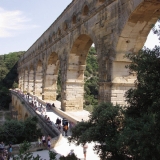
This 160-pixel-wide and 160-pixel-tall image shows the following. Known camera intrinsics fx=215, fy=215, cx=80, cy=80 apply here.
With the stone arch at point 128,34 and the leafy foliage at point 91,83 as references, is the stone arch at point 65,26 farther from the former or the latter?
the leafy foliage at point 91,83

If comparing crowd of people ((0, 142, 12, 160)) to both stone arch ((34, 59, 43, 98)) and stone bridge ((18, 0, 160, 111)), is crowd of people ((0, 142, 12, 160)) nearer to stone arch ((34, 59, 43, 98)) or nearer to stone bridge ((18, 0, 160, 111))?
stone bridge ((18, 0, 160, 111))

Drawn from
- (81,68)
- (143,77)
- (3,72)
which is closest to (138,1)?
(143,77)

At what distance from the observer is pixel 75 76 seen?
50.8 feet

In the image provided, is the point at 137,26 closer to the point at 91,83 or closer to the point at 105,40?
the point at 105,40

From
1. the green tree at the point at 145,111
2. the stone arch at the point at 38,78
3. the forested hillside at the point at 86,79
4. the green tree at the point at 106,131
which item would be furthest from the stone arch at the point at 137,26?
the forested hillside at the point at 86,79

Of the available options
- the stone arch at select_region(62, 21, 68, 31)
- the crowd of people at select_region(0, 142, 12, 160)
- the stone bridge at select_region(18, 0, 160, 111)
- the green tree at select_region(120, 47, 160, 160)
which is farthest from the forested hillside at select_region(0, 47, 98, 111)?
the green tree at select_region(120, 47, 160, 160)

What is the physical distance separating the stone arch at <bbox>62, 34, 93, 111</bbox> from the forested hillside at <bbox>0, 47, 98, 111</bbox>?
14016mm

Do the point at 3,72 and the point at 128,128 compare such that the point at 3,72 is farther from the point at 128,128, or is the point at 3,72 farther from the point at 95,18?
the point at 128,128

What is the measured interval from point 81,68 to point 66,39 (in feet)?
7.96

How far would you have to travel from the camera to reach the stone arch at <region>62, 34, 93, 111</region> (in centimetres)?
1496

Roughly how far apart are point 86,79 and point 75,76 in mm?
26345

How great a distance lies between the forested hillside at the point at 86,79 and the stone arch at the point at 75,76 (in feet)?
46.0

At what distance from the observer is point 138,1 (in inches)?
303

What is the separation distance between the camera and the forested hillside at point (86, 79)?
3678cm
